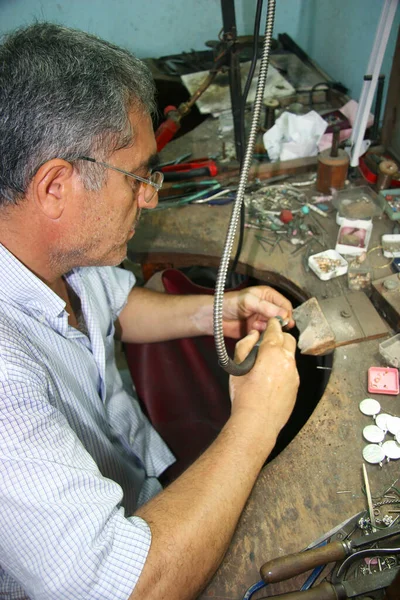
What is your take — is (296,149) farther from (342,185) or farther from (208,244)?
(208,244)

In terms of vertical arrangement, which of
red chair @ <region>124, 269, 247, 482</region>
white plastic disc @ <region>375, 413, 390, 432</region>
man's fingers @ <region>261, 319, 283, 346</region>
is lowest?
red chair @ <region>124, 269, 247, 482</region>

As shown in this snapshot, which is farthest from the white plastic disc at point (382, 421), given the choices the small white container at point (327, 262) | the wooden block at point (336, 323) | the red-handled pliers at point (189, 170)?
the red-handled pliers at point (189, 170)

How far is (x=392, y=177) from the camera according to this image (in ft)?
5.16

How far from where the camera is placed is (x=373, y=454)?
3.12 feet

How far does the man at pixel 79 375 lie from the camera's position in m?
0.72

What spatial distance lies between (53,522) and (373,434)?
0.69 metres

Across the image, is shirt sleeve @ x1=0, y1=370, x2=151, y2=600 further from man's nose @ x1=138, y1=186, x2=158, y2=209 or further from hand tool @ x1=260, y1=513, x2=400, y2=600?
man's nose @ x1=138, y1=186, x2=158, y2=209

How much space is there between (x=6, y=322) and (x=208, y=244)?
885mm

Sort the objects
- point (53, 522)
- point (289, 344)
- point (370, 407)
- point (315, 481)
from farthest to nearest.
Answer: point (289, 344)
point (370, 407)
point (315, 481)
point (53, 522)

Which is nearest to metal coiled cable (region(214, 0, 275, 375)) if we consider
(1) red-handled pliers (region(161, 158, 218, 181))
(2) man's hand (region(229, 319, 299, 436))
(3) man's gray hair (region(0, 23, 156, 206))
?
(2) man's hand (region(229, 319, 299, 436))

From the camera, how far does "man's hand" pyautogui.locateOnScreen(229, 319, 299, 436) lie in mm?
1047

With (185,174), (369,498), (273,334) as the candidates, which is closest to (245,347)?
(273,334)

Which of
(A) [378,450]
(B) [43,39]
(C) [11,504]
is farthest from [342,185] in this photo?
(C) [11,504]

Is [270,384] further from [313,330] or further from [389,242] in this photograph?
[389,242]
